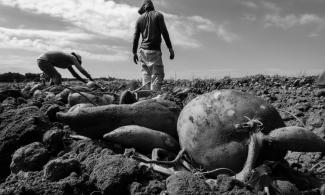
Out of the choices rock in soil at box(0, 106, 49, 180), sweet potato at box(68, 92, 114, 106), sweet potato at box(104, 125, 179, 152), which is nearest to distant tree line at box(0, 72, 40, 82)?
sweet potato at box(68, 92, 114, 106)

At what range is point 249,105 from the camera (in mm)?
3418

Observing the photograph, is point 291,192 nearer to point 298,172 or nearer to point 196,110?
point 298,172

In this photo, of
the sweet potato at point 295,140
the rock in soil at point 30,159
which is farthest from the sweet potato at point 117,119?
the sweet potato at point 295,140

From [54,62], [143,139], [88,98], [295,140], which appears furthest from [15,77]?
[295,140]

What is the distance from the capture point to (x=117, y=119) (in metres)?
4.15

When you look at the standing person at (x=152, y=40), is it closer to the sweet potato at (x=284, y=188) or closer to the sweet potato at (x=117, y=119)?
the sweet potato at (x=117, y=119)

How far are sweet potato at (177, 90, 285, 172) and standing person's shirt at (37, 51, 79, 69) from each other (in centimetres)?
723

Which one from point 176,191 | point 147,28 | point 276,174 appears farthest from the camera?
point 147,28

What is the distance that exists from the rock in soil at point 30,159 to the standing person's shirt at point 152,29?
448cm

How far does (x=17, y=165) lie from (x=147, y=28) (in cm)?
469

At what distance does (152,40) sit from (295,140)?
16.9ft

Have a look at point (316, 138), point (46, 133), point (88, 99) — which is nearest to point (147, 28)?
point (88, 99)

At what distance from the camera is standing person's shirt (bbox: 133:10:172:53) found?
798 cm

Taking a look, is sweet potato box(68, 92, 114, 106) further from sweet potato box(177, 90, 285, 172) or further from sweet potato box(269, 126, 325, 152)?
sweet potato box(269, 126, 325, 152)
